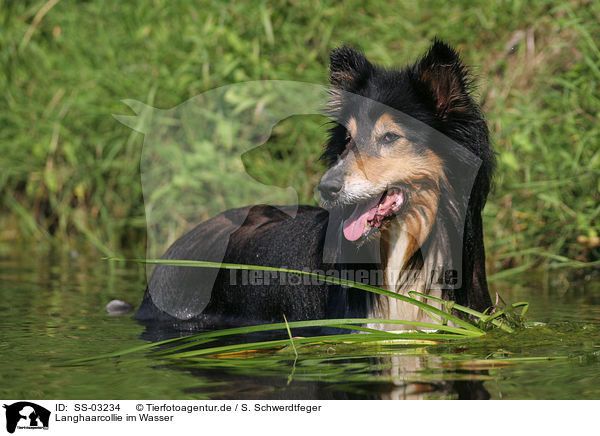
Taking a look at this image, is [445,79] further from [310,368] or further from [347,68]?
[310,368]

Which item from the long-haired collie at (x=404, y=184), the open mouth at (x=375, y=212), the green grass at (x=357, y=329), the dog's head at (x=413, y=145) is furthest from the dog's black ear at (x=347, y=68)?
the green grass at (x=357, y=329)

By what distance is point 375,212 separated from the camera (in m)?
4.75

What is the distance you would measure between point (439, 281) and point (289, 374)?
54.7 inches

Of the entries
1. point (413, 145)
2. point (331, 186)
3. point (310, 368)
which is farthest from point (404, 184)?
point (310, 368)

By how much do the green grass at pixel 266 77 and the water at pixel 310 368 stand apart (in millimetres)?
2833

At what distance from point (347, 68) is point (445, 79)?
686mm

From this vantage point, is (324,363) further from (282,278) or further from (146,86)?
(146,86)

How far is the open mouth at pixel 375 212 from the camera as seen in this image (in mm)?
4738

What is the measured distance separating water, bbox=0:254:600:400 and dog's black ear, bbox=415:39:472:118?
1.35m

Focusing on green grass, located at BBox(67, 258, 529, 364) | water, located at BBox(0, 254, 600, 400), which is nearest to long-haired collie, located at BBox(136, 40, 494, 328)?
green grass, located at BBox(67, 258, 529, 364)

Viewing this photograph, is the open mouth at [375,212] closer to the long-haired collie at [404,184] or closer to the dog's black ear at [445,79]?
the long-haired collie at [404,184]

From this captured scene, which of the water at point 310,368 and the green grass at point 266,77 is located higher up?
the green grass at point 266,77

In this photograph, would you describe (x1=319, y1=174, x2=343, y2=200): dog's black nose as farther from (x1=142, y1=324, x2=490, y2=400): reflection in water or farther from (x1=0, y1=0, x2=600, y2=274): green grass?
(x1=0, y1=0, x2=600, y2=274): green grass
